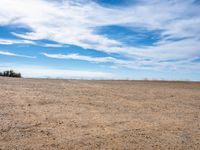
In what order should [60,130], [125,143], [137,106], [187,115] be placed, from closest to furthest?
[125,143] < [60,130] < [187,115] < [137,106]

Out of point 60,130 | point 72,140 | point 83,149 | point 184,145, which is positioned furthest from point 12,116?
point 184,145

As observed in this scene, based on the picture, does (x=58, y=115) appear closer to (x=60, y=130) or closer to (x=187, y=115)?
(x=60, y=130)

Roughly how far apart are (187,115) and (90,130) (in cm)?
447

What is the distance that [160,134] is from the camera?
319 inches

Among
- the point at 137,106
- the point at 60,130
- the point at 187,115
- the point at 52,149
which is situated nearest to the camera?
the point at 52,149

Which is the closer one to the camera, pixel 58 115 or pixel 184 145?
pixel 184 145

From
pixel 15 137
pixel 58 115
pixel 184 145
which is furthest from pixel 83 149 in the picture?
pixel 58 115

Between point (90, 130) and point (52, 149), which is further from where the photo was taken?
point (90, 130)

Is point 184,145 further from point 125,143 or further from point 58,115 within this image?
point 58,115

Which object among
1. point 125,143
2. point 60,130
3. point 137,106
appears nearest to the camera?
point 125,143

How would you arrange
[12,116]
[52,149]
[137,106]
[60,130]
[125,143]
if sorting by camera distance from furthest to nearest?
[137,106]
[12,116]
[60,130]
[125,143]
[52,149]

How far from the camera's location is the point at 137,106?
12688 mm

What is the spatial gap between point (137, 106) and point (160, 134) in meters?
4.60

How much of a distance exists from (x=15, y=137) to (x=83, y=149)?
1687mm
